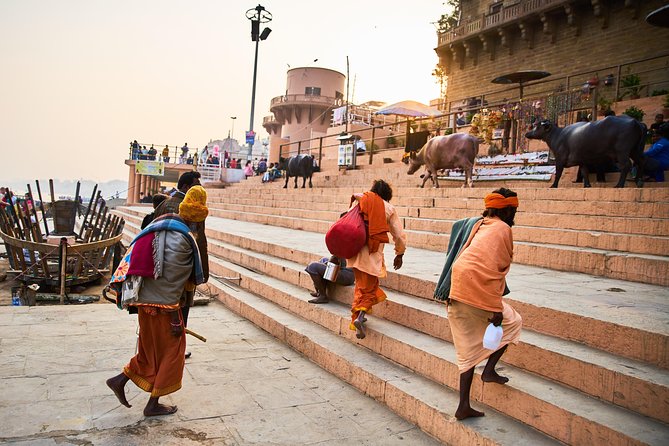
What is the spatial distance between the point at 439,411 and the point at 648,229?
13.2 feet

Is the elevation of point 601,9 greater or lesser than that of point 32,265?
greater

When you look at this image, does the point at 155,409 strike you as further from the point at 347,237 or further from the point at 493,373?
the point at 493,373

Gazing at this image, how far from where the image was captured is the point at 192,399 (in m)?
3.56

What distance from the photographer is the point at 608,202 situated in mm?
6215

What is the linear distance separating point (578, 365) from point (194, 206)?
110 inches

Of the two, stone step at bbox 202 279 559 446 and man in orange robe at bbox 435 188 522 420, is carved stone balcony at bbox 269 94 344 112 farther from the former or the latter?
man in orange robe at bbox 435 188 522 420

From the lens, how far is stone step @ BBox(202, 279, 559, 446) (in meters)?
2.72

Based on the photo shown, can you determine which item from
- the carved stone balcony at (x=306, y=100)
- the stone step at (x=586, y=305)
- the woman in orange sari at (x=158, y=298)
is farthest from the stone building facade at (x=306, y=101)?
the woman in orange sari at (x=158, y=298)

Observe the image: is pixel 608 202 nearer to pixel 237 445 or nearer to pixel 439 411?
pixel 439 411

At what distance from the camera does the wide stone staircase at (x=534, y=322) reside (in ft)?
8.64

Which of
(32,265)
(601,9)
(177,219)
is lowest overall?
(32,265)

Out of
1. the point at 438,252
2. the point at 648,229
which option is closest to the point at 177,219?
the point at 438,252

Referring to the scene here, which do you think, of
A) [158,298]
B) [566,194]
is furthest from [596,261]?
[158,298]

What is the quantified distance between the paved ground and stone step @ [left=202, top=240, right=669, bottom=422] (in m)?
0.83
